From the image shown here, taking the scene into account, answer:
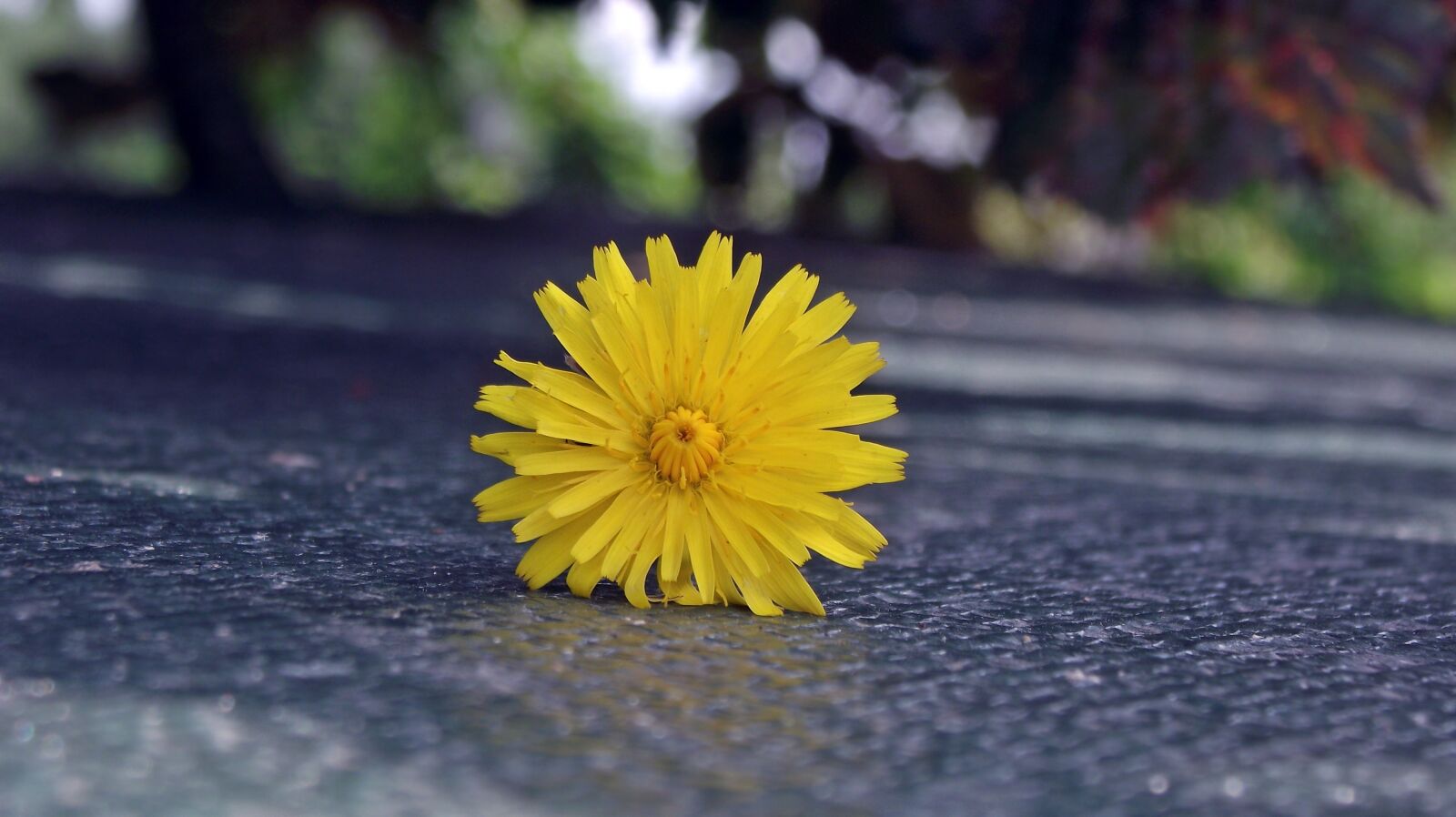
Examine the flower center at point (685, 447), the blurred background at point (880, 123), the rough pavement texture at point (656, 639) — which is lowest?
the rough pavement texture at point (656, 639)

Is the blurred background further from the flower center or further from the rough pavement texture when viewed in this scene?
the flower center

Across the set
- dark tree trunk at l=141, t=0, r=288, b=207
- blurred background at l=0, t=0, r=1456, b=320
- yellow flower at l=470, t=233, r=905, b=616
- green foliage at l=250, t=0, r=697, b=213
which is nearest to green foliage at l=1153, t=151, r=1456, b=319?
blurred background at l=0, t=0, r=1456, b=320

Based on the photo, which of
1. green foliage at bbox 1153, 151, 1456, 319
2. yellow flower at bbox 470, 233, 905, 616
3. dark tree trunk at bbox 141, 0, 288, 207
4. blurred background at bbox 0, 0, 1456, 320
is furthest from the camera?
green foliage at bbox 1153, 151, 1456, 319

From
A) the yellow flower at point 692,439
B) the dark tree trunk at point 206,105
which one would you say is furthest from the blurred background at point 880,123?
the yellow flower at point 692,439

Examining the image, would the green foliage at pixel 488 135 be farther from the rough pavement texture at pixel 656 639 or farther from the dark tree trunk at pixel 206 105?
the rough pavement texture at pixel 656 639

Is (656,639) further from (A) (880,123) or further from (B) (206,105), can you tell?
(B) (206,105)

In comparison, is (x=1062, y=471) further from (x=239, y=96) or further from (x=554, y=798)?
(x=239, y=96)

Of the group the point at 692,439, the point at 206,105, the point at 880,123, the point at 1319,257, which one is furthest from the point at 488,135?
the point at 692,439
